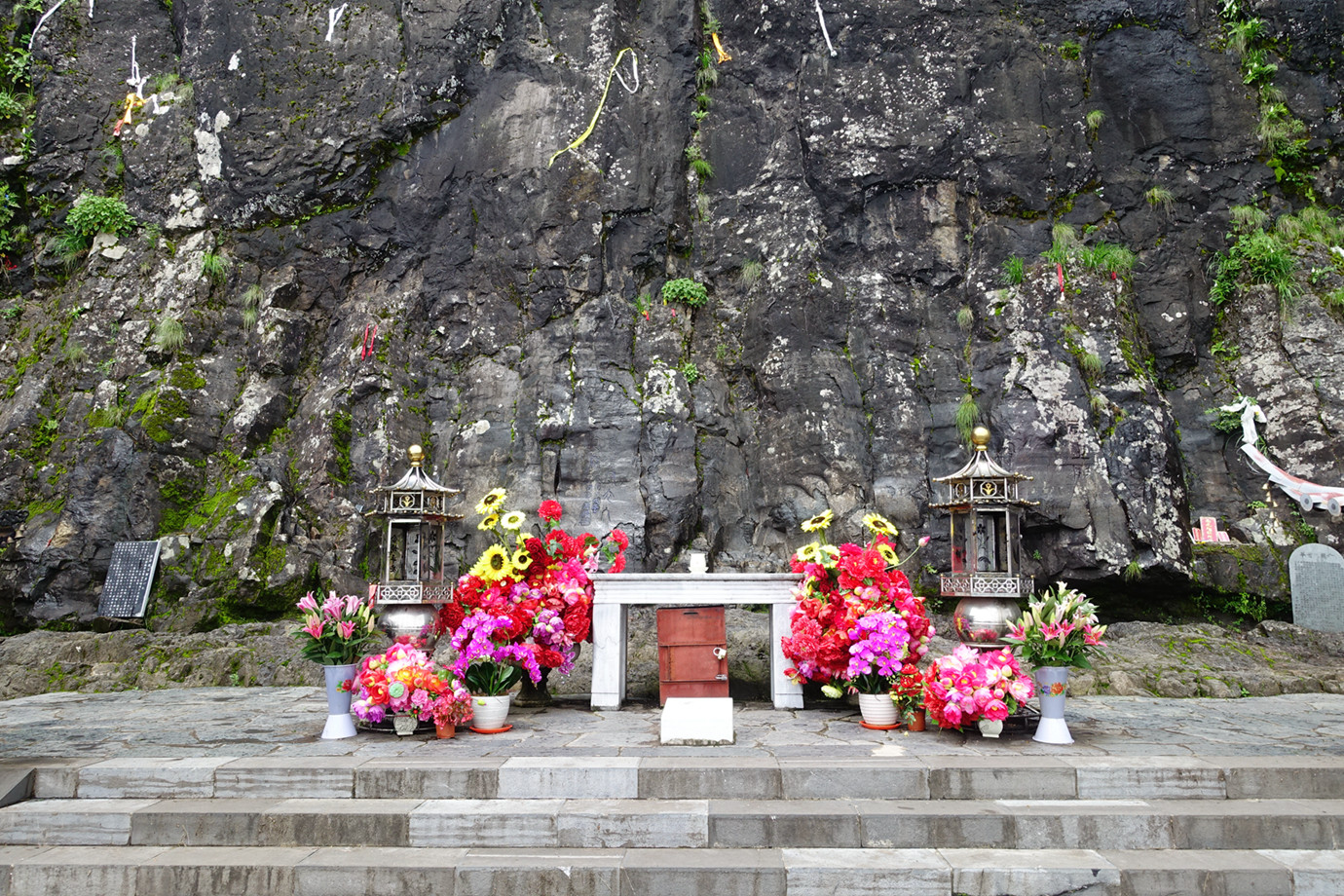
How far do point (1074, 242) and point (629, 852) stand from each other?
36.6ft

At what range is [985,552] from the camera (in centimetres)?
752

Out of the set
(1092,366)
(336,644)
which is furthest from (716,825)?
(1092,366)

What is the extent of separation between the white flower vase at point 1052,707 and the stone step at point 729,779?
1.69 ft

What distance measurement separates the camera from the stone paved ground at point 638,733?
546cm

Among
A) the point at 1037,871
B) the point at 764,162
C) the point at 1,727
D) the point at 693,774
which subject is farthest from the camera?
the point at 764,162

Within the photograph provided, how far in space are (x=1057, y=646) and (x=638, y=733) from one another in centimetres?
289

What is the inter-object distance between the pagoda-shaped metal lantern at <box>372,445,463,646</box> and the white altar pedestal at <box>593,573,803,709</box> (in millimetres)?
1449

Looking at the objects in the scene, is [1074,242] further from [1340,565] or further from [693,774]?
[693,774]

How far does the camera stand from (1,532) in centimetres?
1118

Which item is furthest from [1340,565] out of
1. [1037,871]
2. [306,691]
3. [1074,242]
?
[306,691]

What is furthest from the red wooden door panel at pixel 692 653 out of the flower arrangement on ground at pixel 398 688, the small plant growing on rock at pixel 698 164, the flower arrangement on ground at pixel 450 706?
the small plant growing on rock at pixel 698 164

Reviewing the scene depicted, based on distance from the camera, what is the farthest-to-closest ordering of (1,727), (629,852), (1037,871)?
(1,727) → (629,852) → (1037,871)

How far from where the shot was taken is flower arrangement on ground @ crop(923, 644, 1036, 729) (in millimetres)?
A: 5605

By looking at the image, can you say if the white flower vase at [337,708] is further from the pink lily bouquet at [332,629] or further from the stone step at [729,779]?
the stone step at [729,779]
